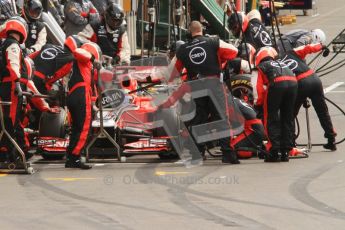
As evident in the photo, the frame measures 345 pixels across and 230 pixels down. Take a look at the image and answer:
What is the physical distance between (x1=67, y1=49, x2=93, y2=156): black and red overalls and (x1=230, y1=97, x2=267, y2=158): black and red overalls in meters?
2.11

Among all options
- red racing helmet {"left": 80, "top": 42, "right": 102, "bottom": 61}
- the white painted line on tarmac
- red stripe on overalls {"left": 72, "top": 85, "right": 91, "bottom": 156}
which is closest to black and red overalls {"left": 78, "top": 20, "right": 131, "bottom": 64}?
red racing helmet {"left": 80, "top": 42, "right": 102, "bottom": 61}

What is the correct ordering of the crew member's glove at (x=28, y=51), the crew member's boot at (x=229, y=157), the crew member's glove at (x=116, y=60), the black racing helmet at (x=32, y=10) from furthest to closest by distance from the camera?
the black racing helmet at (x=32, y=10) → the crew member's glove at (x=116, y=60) → the crew member's glove at (x=28, y=51) → the crew member's boot at (x=229, y=157)

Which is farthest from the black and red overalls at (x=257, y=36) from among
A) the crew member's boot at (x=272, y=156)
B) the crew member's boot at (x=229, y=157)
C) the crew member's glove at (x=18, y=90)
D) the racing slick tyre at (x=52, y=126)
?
the crew member's glove at (x=18, y=90)

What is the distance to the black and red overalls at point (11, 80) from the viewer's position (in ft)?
48.4

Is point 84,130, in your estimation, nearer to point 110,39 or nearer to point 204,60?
point 204,60

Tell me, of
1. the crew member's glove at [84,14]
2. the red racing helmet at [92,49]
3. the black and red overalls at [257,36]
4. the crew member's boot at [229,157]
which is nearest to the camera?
the red racing helmet at [92,49]

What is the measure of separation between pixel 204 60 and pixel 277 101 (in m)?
1.13

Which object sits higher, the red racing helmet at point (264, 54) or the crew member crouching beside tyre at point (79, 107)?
the red racing helmet at point (264, 54)

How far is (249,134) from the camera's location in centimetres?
1598

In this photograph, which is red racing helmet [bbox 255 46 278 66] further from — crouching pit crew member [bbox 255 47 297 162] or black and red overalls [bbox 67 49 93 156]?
black and red overalls [bbox 67 49 93 156]

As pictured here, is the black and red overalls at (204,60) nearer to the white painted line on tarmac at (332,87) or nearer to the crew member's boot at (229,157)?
the crew member's boot at (229,157)

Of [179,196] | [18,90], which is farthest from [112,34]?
[179,196]

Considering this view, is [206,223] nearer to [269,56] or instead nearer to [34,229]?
[34,229]

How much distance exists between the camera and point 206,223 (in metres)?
10.9
